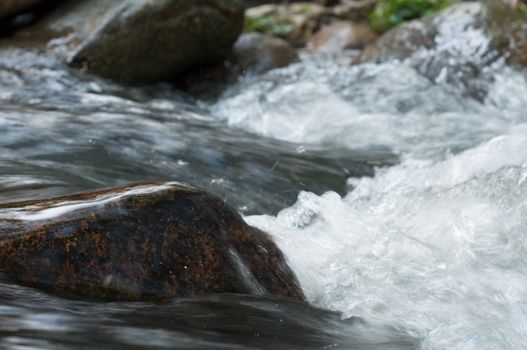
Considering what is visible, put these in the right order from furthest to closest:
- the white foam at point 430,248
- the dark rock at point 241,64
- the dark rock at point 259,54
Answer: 1. the dark rock at point 259,54
2. the dark rock at point 241,64
3. the white foam at point 430,248

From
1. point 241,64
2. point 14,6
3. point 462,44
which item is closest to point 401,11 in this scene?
point 462,44

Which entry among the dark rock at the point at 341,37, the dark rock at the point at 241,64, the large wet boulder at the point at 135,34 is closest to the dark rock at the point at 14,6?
the large wet boulder at the point at 135,34

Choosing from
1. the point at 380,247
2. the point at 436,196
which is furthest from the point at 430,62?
the point at 380,247

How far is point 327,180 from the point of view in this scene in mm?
5199

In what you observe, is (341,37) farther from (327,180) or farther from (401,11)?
(327,180)

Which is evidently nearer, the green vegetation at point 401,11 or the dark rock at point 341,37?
the dark rock at point 341,37

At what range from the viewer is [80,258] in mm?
2598

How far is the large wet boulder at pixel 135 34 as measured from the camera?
819 centimetres

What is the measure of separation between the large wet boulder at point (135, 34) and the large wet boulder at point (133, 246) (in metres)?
5.50

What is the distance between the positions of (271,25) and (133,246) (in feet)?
37.1

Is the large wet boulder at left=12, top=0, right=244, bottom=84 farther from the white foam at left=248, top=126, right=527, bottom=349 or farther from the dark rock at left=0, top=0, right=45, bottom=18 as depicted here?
the white foam at left=248, top=126, right=527, bottom=349

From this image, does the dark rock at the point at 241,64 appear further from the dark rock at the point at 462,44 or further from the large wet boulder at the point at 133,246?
the large wet boulder at the point at 133,246

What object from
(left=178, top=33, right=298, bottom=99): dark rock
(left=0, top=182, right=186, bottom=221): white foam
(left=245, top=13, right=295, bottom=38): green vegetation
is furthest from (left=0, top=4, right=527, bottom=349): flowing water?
(left=245, top=13, right=295, bottom=38): green vegetation

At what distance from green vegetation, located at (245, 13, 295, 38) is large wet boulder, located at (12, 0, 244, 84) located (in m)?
4.09
